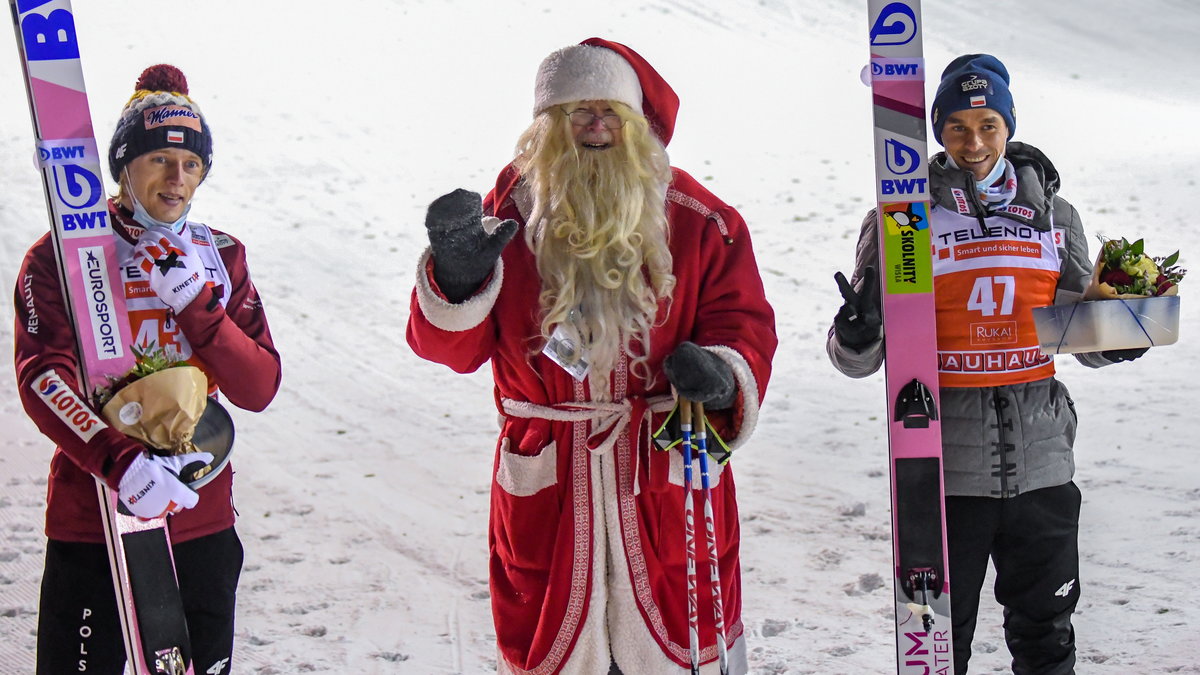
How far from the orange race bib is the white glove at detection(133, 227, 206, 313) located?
1498mm

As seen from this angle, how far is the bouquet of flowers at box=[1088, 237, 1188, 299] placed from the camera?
7.69 feet

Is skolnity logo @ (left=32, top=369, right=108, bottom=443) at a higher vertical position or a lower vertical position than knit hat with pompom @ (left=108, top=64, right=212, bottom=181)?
lower

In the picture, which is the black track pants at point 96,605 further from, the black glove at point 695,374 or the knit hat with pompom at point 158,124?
the black glove at point 695,374

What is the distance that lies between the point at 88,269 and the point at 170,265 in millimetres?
154

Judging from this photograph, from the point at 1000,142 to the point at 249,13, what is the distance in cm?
1092

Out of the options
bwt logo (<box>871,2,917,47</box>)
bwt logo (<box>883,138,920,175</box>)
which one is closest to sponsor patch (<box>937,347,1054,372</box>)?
Answer: bwt logo (<box>883,138,920,175</box>)

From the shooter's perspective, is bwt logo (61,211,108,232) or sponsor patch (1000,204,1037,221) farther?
sponsor patch (1000,204,1037,221)

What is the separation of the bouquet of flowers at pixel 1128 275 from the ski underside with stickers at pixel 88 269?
1.89m

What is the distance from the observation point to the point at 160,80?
2480 millimetres

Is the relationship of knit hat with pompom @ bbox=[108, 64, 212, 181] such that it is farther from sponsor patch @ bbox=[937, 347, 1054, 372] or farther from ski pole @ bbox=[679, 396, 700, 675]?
sponsor patch @ bbox=[937, 347, 1054, 372]

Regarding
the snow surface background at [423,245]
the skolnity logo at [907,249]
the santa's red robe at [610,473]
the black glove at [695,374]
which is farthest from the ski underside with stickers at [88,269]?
the skolnity logo at [907,249]

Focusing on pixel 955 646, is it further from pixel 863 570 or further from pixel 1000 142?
pixel 863 570

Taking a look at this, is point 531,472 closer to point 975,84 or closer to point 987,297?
point 987,297

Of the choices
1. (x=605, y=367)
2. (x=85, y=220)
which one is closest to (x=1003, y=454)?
(x=605, y=367)
